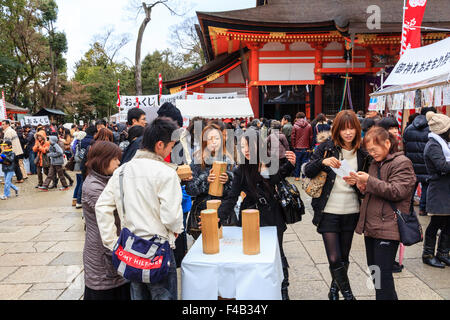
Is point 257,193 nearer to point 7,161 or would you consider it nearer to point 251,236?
point 251,236

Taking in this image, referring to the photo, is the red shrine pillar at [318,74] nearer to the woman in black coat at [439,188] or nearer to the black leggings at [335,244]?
the woman in black coat at [439,188]

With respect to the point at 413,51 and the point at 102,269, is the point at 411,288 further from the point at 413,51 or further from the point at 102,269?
the point at 413,51

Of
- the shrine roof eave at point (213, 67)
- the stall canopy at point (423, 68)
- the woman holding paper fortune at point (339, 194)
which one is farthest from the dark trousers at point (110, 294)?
the shrine roof eave at point (213, 67)

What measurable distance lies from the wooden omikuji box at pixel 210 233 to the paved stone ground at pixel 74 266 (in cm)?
145

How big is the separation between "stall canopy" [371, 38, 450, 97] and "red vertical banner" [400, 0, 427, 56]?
509 millimetres

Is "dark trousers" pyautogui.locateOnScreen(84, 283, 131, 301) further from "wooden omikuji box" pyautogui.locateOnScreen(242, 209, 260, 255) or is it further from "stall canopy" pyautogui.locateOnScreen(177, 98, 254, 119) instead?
"stall canopy" pyautogui.locateOnScreen(177, 98, 254, 119)

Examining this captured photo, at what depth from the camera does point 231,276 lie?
2.34 m

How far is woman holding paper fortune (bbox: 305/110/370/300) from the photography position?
299 centimetres

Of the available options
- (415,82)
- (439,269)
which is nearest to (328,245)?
(439,269)

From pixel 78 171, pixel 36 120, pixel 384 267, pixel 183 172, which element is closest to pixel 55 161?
pixel 78 171

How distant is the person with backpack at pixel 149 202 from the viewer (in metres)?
2.17

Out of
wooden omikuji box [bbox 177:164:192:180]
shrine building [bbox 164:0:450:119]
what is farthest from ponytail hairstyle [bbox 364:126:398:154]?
shrine building [bbox 164:0:450:119]

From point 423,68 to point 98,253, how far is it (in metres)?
5.73

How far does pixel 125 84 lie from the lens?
37594mm
